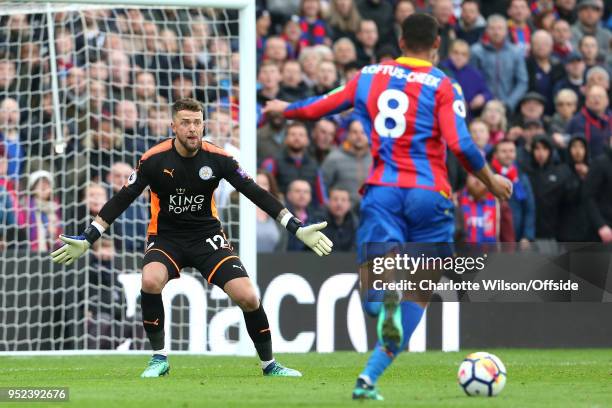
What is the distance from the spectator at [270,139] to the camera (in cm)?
1562

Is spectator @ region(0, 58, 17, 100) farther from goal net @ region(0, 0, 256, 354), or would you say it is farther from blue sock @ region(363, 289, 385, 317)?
blue sock @ region(363, 289, 385, 317)

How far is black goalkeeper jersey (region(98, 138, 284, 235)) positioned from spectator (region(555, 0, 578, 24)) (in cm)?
1059

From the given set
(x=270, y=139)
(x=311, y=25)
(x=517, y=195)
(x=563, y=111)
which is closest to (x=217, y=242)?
(x=270, y=139)

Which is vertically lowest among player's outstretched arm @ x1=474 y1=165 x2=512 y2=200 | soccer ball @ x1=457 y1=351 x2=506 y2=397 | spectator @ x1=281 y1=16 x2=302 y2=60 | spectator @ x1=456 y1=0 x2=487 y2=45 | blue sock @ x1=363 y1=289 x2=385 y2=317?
soccer ball @ x1=457 y1=351 x2=506 y2=397

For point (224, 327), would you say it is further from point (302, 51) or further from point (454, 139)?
point (454, 139)

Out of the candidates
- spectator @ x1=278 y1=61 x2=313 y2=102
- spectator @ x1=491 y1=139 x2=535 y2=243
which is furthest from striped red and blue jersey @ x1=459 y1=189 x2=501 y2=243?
spectator @ x1=278 y1=61 x2=313 y2=102

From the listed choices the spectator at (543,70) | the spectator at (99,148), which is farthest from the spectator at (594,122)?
the spectator at (99,148)

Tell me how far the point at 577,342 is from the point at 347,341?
2.65 m

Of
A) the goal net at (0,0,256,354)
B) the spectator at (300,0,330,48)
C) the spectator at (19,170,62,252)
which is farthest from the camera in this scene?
the spectator at (300,0,330,48)

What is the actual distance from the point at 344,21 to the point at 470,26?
178 cm

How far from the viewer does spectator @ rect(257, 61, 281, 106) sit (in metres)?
15.8

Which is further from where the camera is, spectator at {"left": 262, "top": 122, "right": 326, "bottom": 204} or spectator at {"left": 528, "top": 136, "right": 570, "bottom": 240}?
spectator at {"left": 528, "top": 136, "right": 570, "bottom": 240}

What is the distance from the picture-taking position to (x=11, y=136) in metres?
14.4

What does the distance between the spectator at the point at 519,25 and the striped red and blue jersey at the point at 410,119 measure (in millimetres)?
10473
